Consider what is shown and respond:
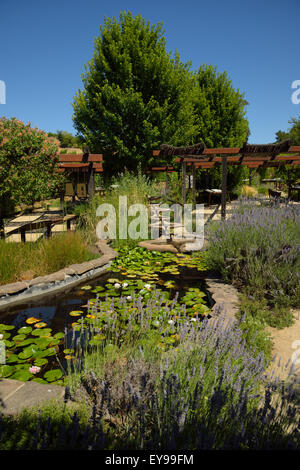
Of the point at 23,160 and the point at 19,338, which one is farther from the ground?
the point at 23,160

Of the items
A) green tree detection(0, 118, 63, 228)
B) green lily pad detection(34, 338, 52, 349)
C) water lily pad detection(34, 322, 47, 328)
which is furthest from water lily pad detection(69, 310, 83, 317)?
green tree detection(0, 118, 63, 228)

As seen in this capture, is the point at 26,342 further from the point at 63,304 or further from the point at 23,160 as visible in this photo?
the point at 23,160

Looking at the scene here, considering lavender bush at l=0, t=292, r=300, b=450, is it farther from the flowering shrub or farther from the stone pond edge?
the flowering shrub

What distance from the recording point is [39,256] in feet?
16.8

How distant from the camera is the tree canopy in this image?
1355cm

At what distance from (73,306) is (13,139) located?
5.25 metres

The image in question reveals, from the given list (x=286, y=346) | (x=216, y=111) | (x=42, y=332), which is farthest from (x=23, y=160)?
(x=216, y=111)

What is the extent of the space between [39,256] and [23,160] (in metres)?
3.80

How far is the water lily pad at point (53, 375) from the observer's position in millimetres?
2523

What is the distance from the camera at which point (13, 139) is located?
24.4ft

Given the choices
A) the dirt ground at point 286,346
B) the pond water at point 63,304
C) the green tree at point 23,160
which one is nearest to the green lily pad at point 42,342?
the pond water at point 63,304

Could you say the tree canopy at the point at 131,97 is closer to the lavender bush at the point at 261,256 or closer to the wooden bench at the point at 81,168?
the wooden bench at the point at 81,168

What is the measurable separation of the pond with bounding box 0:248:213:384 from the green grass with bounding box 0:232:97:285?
62 centimetres
